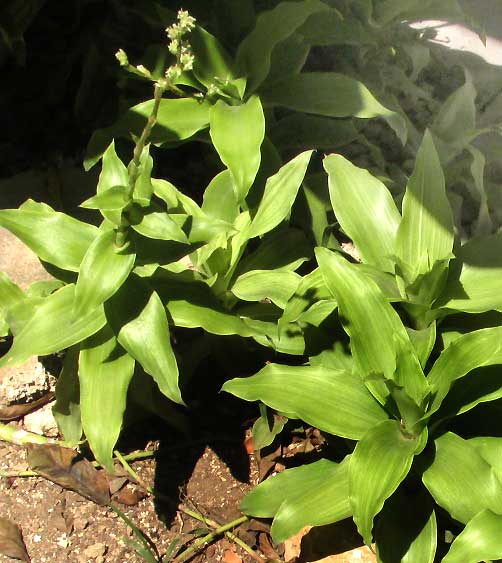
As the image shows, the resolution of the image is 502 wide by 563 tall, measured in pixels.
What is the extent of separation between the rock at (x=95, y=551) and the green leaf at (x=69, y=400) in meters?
0.33

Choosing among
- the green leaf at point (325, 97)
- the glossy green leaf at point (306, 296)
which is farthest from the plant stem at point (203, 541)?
the green leaf at point (325, 97)

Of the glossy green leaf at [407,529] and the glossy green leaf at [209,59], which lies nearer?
the glossy green leaf at [407,529]

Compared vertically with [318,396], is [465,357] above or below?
above

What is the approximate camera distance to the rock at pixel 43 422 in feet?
9.21

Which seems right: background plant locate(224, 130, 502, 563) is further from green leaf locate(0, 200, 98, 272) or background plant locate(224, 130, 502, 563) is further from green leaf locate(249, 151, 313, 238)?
green leaf locate(0, 200, 98, 272)

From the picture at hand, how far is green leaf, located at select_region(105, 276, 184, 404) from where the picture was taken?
2.12m

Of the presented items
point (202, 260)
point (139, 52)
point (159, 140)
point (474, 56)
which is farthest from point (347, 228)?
point (474, 56)

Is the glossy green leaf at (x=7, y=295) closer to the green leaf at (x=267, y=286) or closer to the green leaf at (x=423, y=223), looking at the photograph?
the green leaf at (x=267, y=286)

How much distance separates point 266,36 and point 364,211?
0.68 meters

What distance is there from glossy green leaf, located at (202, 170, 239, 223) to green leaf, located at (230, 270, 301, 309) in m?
0.23

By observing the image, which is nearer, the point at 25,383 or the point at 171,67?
the point at 171,67

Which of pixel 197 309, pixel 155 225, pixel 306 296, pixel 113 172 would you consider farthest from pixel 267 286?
pixel 113 172

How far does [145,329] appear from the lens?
2.16m

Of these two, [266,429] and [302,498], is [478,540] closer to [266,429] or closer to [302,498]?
[302,498]
